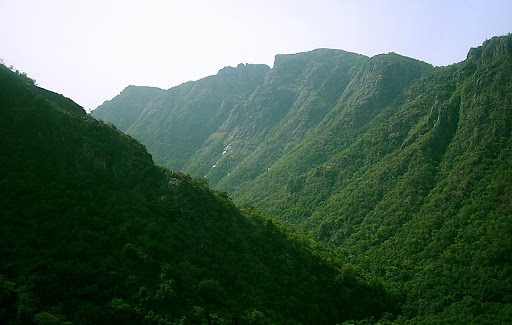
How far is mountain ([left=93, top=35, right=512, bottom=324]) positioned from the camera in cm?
5572

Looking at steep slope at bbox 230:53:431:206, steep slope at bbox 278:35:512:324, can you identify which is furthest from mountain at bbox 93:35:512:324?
steep slope at bbox 230:53:431:206

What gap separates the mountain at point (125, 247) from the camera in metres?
32.5

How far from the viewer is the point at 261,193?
120m

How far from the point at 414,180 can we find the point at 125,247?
6910 centimetres

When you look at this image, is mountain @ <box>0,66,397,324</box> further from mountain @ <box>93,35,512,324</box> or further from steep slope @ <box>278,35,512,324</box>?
mountain @ <box>93,35,512,324</box>

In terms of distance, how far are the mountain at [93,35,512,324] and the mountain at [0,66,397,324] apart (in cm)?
1387

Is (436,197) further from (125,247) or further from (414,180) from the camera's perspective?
(125,247)

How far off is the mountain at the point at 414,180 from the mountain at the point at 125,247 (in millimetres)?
13870

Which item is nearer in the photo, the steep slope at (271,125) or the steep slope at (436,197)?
the steep slope at (436,197)

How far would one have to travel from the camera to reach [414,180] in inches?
3118

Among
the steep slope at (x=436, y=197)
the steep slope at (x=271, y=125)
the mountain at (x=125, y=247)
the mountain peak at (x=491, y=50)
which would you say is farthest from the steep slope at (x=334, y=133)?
the mountain at (x=125, y=247)

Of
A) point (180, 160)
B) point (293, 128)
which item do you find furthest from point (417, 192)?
point (180, 160)

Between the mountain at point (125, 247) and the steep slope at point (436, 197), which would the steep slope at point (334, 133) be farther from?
the mountain at point (125, 247)

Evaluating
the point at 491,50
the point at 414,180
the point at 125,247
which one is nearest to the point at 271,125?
the point at 491,50
